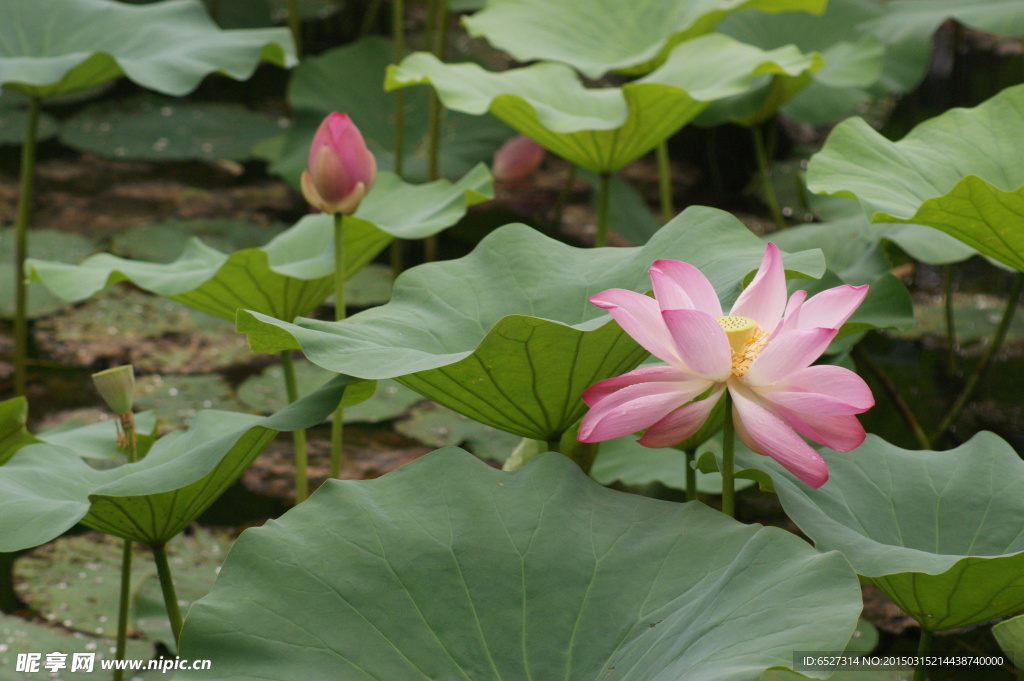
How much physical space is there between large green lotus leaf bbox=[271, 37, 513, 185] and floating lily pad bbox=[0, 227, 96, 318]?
60 centimetres

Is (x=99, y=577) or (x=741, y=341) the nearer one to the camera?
(x=741, y=341)

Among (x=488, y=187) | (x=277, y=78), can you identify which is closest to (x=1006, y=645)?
(x=488, y=187)

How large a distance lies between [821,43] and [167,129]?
2283 millimetres

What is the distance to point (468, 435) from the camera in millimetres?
1872

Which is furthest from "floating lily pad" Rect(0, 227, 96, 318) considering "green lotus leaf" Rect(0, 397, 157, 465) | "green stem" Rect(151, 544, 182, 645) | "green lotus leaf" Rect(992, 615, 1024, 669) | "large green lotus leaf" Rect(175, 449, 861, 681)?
"green lotus leaf" Rect(992, 615, 1024, 669)

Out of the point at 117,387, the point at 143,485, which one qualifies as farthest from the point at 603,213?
the point at 143,485

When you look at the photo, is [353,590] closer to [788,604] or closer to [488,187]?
[788,604]

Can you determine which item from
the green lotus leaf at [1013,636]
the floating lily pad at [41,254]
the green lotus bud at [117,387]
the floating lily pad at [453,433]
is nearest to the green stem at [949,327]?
the floating lily pad at [453,433]

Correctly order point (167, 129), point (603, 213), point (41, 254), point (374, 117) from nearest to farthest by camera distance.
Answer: point (603, 213)
point (41, 254)
point (374, 117)
point (167, 129)

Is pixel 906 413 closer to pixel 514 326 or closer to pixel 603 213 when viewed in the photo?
pixel 603 213

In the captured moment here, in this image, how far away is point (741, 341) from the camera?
0.76 metres

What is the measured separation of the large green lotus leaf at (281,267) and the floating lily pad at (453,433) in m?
0.47

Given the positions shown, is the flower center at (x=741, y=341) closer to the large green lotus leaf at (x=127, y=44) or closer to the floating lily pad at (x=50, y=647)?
the floating lily pad at (x=50, y=647)

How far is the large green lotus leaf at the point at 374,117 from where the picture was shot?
9.13ft
